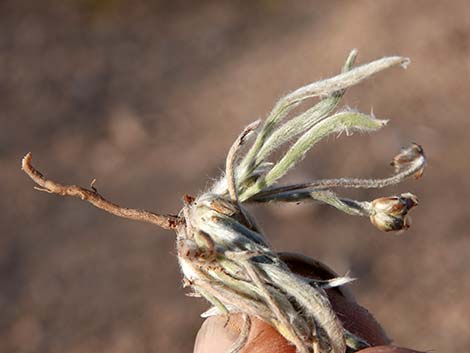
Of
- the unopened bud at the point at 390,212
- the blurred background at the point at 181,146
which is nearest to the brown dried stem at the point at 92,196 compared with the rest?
the unopened bud at the point at 390,212

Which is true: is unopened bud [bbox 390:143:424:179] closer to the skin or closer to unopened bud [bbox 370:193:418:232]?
unopened bud [bbox 370:193:418:232]

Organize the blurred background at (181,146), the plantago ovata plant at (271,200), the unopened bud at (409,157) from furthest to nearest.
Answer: the blurred background at (181,146) < the unopened bud at (409,157) < the plantago ovata plant at (271,200)

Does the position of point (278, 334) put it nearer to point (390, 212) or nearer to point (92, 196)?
point (390, 212)

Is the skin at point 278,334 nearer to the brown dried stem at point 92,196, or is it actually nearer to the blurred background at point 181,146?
the brown dried stem at point 92,196

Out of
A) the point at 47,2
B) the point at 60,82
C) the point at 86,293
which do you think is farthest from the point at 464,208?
the point at 47,2

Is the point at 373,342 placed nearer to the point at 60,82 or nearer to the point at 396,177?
the point at 396,177

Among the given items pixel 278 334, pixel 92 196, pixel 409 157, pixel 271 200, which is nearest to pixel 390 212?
pixel 409 157
